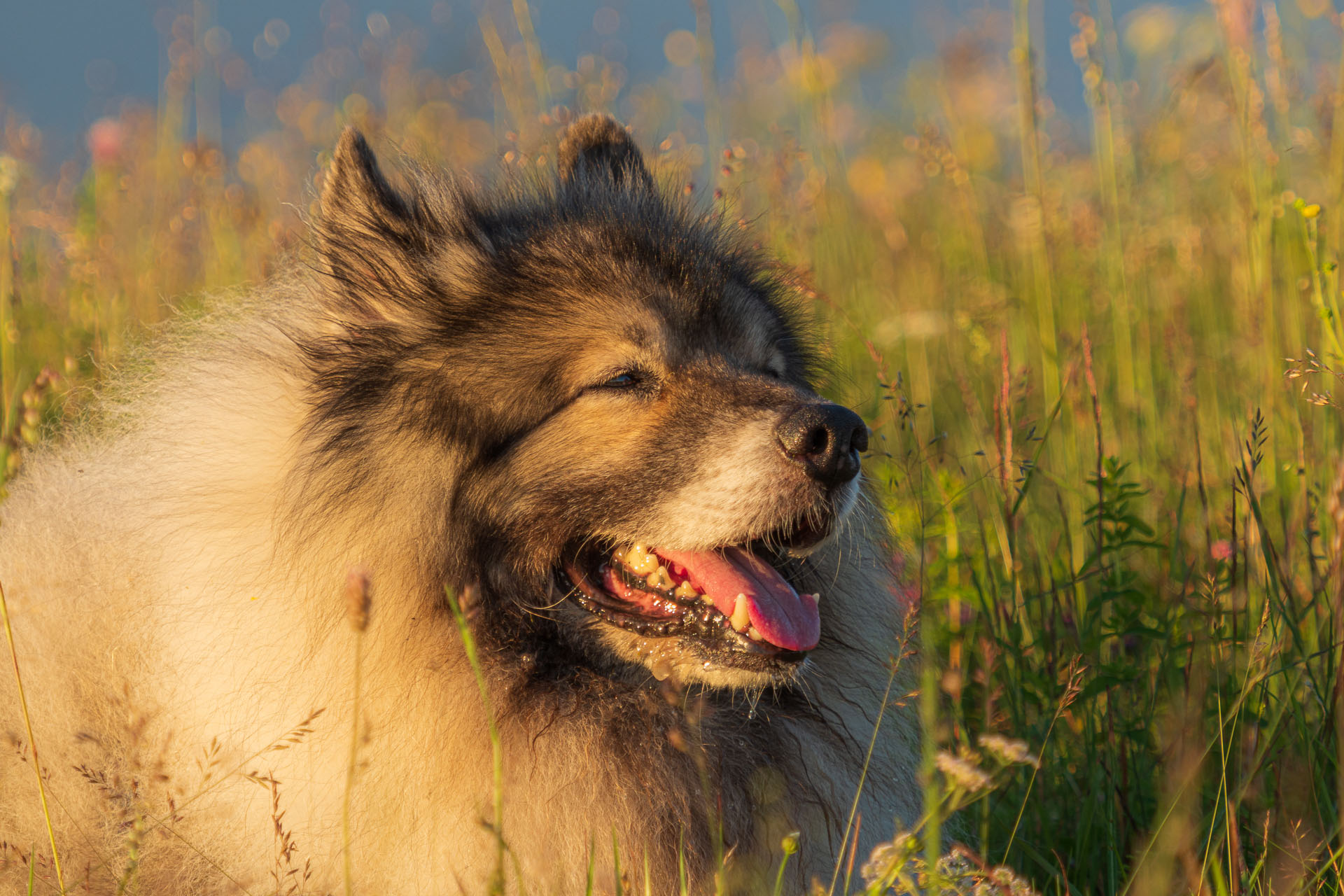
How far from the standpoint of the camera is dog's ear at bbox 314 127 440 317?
278 cm

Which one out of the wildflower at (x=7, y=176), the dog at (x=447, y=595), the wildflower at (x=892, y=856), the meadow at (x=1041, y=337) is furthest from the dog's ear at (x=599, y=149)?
the wildflower at (x=892, y=856)

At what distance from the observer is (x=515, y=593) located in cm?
270

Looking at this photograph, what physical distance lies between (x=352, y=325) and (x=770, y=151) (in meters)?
3.98

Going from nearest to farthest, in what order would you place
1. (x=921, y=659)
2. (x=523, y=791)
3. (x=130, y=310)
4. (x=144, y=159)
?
(x=523, y=791) → (x=921, y=659) → (x=130, y=310) → (x=144, y=159)

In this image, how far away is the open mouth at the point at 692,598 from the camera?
8.77 ft

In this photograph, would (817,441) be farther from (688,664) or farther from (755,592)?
(688,664)

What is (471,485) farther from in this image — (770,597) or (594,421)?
(770,597)

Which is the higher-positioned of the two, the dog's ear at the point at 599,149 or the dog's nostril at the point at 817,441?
the dog's ear at the point at 599,149

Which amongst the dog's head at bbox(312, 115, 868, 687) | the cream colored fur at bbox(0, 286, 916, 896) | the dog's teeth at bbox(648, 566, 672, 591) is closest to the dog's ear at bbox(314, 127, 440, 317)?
the dog's head at bbox(312, 115, 868, 687)

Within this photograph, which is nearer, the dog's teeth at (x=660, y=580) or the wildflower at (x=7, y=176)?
the dog's teeth at (x=660, y=580)

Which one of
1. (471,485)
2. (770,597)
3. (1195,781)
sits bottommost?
(1195,781)

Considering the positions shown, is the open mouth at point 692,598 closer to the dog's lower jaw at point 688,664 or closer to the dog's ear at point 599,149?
the dog's lower jaw at point 688,664

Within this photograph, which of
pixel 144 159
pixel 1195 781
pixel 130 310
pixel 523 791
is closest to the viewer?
pixel 523 791

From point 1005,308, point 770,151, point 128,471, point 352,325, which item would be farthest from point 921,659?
point 770,151
